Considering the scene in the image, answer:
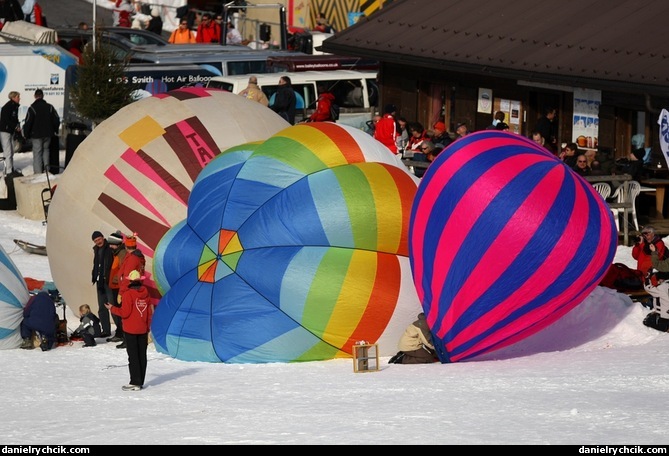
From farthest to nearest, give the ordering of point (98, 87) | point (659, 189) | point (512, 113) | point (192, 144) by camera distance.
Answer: point (98, 87) < point (512, 113) < point (659, 189) < point (192, 144)

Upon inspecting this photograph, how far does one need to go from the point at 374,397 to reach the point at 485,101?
42.6ft

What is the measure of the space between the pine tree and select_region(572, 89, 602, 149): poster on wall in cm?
870

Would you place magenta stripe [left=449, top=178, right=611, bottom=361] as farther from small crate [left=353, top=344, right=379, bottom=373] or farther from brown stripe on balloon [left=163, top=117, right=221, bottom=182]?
brown stripe on balloon [left=163, top=117, right=221, bottom=182]

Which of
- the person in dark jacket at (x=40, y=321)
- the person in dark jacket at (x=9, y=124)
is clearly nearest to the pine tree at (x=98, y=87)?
the person in dark jacket at (x=9, y=124)

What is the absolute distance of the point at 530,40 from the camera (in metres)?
24.5

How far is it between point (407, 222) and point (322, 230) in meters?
0.98

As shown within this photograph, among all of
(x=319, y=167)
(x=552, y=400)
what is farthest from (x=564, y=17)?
(x=552, y=400)

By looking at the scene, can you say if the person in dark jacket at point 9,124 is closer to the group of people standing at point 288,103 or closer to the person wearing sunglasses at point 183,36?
the group of people standing at point 288,103

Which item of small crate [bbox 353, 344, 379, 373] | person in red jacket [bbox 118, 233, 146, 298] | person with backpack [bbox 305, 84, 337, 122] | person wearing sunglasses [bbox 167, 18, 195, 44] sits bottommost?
small crate [bbox 353, 344, 379, 373]

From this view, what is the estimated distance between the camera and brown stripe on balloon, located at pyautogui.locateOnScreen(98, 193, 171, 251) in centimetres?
1919

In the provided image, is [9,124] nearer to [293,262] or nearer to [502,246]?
[293,262]

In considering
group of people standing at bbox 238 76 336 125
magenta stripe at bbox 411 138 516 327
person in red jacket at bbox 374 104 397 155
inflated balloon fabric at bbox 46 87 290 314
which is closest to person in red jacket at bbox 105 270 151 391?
magenta stripe at bbox 411 138 516 327

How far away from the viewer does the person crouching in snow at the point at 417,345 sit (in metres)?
16.5

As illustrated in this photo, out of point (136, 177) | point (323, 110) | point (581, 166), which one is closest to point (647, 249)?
point (581, 166)
